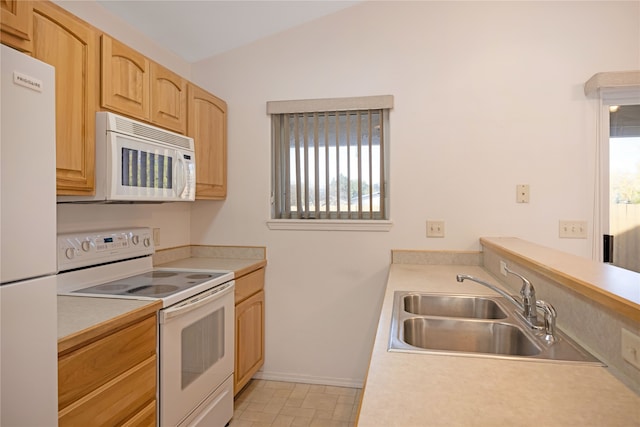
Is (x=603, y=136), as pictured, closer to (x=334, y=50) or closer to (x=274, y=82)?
(x=334, y=50)

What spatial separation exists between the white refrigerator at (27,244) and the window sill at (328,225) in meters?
1.89

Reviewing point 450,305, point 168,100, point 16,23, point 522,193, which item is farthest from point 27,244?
point 522,193

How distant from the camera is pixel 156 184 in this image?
203cm

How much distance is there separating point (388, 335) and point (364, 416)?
0.50m

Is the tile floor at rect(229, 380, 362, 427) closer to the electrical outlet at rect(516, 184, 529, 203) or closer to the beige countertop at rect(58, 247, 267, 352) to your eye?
the beige countertop at rect(58, 247, 267, 352)

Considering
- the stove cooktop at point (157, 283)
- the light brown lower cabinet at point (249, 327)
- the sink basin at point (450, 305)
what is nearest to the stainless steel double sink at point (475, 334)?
the sink basin at point (450, 305)

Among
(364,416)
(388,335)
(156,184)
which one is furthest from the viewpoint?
(156,184)

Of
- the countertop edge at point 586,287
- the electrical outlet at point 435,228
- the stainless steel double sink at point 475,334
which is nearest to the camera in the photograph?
the countertop edge at point 586,287

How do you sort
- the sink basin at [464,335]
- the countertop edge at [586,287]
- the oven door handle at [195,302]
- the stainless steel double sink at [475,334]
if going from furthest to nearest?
the oven door handle at [195,302] < the sink basin at [464,335] < the stainless steel double sink at [475,334] < the countertop edge at [586,287]

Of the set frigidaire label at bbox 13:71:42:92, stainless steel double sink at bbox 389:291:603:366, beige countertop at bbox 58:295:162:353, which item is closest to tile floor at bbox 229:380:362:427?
stainless steel double sink at bbox 389:291:603:366

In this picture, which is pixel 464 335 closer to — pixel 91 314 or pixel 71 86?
pixel 91 314

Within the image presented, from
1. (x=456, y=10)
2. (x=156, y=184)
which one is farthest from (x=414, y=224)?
(x=156, y=184)

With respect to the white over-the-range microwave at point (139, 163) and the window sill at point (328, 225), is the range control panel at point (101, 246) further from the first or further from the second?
the window sill at point (328, 225)

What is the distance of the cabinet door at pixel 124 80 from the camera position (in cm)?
173
